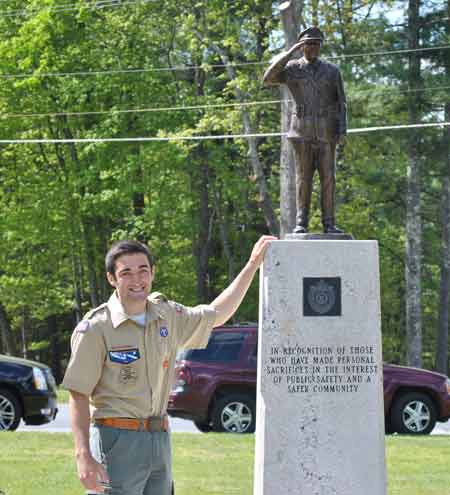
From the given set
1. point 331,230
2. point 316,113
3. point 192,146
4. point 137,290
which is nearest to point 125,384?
point 137,290

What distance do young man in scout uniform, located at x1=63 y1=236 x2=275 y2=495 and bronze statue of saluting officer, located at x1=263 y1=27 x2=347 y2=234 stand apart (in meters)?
3.10

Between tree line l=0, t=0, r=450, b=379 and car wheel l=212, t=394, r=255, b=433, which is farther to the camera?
tree line l=0, t=0, r=450, b=379

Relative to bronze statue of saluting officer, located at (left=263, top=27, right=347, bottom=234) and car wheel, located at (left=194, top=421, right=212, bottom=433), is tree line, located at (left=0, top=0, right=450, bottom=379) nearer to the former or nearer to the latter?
car wheel, located at (left=194, top=421, right=212, bottom=433)

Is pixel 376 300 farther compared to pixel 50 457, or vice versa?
pixel 50 457

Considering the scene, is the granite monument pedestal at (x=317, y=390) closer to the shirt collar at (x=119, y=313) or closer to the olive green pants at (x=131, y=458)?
the shirt collar at (x=119, y=313)

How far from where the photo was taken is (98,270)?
3653 cm

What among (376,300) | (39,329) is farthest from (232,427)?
(39,329)

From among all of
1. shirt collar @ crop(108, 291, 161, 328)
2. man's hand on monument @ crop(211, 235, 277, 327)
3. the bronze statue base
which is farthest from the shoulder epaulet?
the bronze statue base

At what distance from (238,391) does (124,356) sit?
10258 mm

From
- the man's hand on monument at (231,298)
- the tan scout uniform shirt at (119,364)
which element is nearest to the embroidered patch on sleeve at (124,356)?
the tan scout uniform shirt at (119,364)

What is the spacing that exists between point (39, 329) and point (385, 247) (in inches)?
744

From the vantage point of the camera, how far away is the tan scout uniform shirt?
5.25 metres

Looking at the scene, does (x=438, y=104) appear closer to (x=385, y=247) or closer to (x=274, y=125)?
(x=274, y=125)

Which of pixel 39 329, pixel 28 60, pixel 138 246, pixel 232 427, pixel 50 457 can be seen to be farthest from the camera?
pixel 39 329
